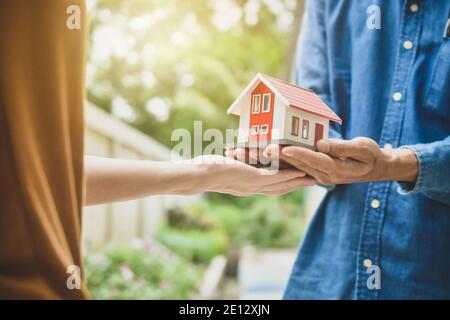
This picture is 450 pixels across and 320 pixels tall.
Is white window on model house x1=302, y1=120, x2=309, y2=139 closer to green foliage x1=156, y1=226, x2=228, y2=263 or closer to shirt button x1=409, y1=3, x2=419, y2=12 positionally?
shirt button x1=409, y1=3, x2=419, y2=12

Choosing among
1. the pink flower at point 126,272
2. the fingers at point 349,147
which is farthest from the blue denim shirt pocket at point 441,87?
the pink flower at point 126,272

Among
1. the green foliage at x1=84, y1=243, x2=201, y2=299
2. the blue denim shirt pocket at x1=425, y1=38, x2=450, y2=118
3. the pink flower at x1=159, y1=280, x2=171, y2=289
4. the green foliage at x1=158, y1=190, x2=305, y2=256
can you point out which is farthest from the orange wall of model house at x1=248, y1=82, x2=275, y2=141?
the green foliage at x1=158, y1=190, x2=305, y2=256

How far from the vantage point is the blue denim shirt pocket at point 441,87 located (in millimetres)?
807

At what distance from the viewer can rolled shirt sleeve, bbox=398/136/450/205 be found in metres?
0.76

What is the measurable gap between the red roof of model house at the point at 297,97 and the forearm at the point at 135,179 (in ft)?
0.49

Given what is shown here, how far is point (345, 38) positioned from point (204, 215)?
3.87 meters

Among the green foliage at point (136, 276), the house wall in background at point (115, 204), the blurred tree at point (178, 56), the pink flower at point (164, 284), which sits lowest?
the pink flower at point (164, 284)

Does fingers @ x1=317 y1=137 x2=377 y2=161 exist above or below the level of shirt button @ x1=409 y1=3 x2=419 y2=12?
below

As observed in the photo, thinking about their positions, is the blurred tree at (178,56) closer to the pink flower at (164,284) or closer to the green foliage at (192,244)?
the green foliage at (192,244)

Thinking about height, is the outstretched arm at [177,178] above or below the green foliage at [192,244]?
above

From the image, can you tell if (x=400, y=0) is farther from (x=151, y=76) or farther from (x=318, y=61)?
(x=151, y=76)

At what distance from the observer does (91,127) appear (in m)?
2.86

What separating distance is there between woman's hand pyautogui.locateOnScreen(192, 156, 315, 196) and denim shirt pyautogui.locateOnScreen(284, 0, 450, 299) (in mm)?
131

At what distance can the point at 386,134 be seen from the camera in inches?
33.8
